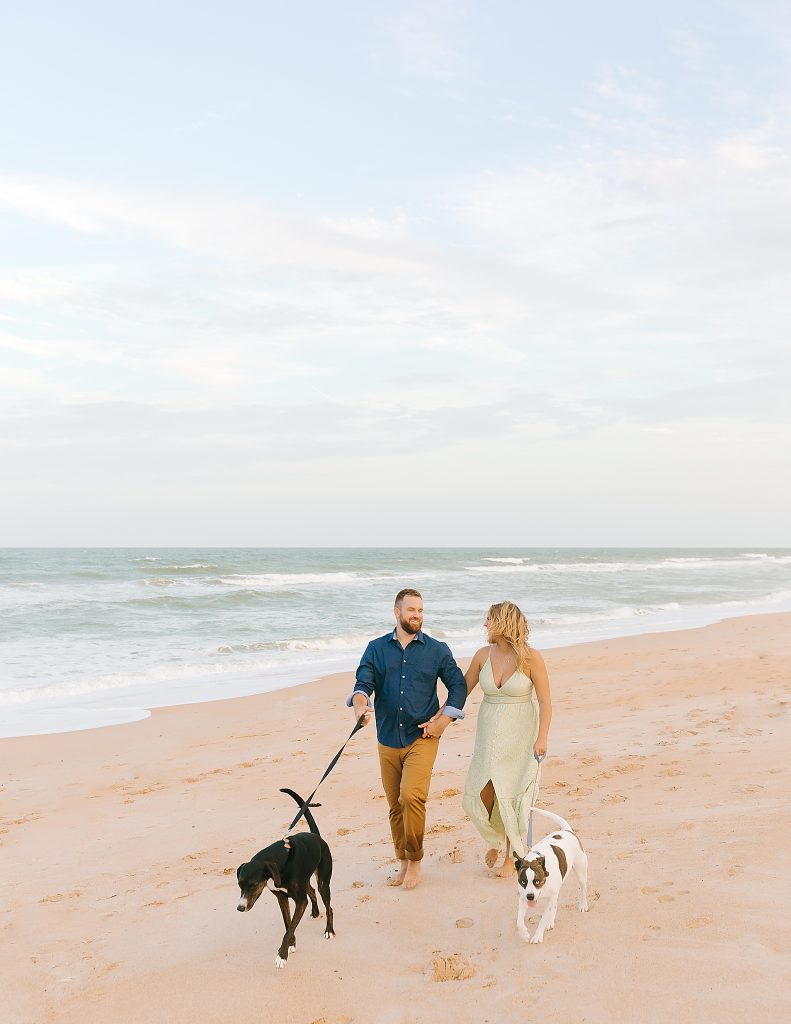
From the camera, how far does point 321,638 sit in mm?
18094

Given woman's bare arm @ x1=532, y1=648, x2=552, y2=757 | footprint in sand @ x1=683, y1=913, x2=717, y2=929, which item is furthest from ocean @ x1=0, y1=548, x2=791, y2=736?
footprint in sand @ x1=683, y1=913, x2=717, y2=929

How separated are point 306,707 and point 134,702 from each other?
2.60 metres

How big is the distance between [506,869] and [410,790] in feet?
2.52

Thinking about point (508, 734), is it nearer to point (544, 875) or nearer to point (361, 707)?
point (361, 707)

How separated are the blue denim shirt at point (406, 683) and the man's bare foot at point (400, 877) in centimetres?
68

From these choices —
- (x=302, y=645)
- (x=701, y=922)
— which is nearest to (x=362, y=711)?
(x=701, y=922)

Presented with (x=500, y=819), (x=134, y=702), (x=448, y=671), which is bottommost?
(x=134, y=702)

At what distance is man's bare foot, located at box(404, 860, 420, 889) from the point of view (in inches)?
189

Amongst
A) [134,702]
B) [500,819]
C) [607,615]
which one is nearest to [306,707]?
[134,702]

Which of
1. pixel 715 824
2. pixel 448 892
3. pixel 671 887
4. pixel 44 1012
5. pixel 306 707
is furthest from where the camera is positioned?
pixel 306 707

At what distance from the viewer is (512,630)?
4.72m

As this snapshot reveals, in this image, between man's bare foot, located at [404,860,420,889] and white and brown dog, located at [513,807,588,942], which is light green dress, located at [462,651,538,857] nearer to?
man's bare foot, located at [404,860,420,889]

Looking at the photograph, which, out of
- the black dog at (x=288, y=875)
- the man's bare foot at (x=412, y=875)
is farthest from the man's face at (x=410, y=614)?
the man's bare foot at (x=412, y=875)

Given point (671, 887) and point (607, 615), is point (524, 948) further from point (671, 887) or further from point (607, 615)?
point (607, 615)
